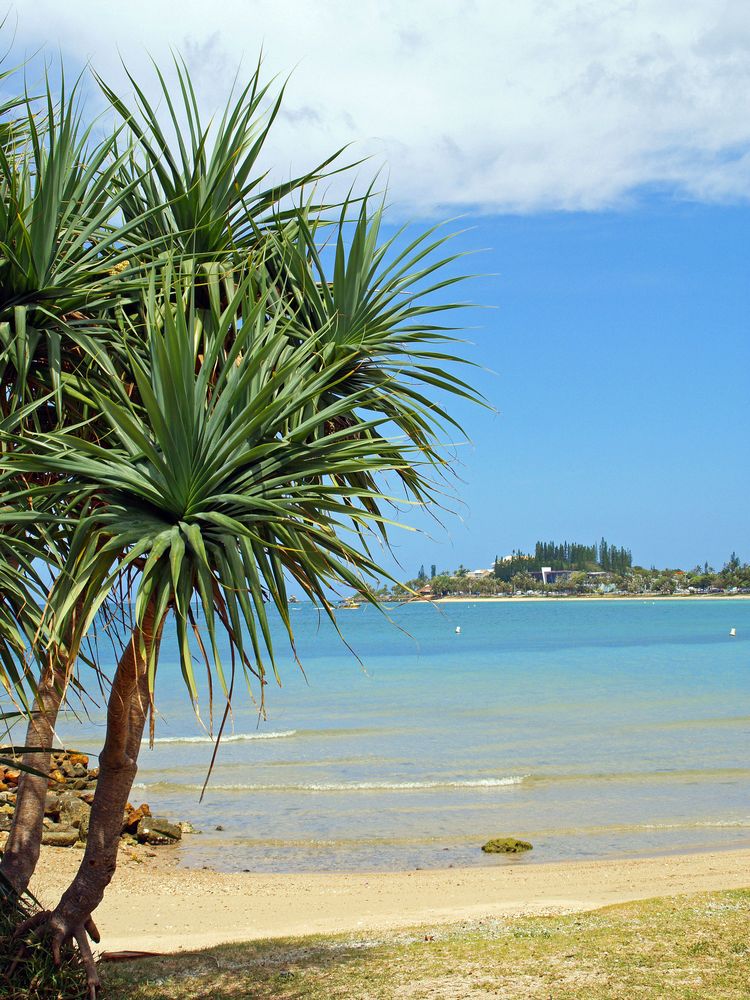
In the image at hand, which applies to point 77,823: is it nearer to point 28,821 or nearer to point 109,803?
point 28,821

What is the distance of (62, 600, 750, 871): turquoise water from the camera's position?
15.2m

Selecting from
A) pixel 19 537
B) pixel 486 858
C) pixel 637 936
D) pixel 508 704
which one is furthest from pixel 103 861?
pixel 508 704

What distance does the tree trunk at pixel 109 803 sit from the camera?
18.4ft

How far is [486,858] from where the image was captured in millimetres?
14133

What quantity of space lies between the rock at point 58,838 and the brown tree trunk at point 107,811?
914cm

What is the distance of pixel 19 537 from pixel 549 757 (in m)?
19.8

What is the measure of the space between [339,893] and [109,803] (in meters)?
7.26

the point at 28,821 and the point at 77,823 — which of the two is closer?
the point at 28,821

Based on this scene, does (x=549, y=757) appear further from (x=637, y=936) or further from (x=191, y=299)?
(x=191, y=299)

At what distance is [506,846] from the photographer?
14.5m

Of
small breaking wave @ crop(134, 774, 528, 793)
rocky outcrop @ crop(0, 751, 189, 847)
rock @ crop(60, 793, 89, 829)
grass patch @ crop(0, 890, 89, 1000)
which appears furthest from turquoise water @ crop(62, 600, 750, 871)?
grass patch @ crop(0, 890, 89, 1000)

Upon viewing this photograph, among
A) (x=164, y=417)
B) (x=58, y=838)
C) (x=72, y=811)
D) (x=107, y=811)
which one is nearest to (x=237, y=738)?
(x=72, y=811)

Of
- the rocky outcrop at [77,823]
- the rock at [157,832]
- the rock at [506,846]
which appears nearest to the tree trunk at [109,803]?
→ the rocky outcrop at [77,823]

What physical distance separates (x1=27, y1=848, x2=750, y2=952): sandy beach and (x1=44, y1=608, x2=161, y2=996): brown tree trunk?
3834 mm
